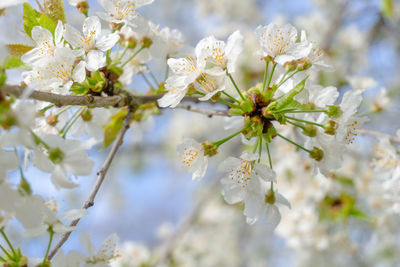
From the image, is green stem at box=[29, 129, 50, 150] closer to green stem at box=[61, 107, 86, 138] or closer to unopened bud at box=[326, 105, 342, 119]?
green stem at box=[61, 107, 86, 138]

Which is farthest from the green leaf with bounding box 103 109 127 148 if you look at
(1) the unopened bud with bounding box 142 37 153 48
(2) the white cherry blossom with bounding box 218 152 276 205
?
(2) the white cherry blossom with bounding box 218 152 276 205

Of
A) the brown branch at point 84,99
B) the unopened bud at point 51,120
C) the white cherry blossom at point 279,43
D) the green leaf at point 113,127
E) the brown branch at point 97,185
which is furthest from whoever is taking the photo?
the green leaf at point 113,127

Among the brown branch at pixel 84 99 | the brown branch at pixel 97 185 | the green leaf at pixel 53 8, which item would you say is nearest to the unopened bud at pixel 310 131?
the brown branch at pixel 84 99

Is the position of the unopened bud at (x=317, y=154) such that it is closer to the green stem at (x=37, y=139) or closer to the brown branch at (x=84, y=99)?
the brown branch at (x=84, y=99)

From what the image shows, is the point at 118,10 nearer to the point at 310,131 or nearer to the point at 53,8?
the point at 53,8

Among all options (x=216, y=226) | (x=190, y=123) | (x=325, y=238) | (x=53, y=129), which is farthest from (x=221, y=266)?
(x=53, y=129)


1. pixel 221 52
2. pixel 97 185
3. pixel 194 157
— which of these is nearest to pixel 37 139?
pixel 97 185
